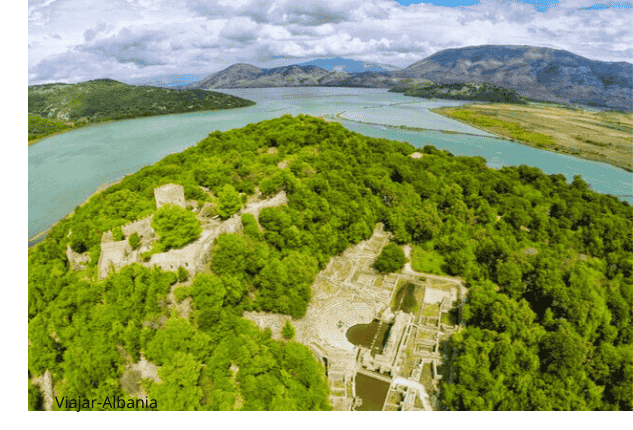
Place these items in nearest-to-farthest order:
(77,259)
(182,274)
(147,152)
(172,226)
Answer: (182,274)
(172,226)
(77,259)
(147,152)

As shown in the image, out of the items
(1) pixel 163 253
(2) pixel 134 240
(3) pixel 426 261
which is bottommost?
(3) pixel 426 261

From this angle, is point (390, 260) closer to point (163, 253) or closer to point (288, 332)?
point (288, 332)

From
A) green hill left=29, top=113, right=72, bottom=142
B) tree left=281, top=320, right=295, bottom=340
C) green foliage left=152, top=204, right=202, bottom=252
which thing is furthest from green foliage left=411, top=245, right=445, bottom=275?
green hill left=29, top=113, right=72, bottom=142

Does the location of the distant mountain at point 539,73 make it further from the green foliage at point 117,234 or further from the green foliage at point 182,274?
the green foliage at point 117,234

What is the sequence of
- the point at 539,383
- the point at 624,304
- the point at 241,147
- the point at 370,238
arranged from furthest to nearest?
the point at 241,147 → the point at 370,238 → the point at 624,304 → the point at 539,383

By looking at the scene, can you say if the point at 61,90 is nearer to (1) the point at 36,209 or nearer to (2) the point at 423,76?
(1) the point at 36,209

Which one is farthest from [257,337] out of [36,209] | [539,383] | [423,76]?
[423,76]

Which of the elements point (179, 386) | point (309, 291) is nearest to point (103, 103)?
point (309, 291)
